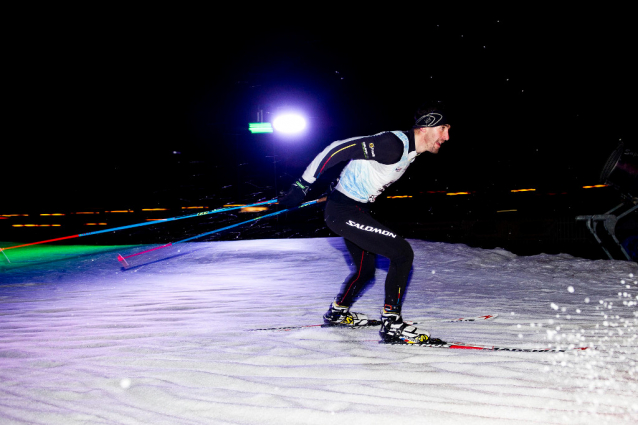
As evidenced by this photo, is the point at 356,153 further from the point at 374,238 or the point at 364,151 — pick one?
the point at 374,238

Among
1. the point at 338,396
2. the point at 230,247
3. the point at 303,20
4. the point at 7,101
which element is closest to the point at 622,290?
the point at 338,396

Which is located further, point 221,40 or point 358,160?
point 221,40

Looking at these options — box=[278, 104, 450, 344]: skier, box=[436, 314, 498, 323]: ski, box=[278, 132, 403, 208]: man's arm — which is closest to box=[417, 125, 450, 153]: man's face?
box=[278, 104, 450, 344]: skier

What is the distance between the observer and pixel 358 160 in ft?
9.71

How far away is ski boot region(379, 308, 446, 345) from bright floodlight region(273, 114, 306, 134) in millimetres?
10894

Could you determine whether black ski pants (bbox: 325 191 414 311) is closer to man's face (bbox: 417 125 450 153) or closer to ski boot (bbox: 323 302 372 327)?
ski boot (bbox: 323 302 372 327)

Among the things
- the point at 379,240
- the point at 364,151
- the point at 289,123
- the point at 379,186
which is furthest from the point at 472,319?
the point at 289,123

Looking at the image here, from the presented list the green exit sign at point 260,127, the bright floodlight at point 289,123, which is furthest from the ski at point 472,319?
the bright floodlight at point 289,123

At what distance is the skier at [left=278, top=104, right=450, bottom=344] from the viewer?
9.14 ft

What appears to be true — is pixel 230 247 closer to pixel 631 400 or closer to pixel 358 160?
pixel 358 160

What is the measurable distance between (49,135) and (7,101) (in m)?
1.74

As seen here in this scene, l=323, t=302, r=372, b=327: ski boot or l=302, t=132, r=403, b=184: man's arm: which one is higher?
l=302, t=132, r=403, b=184: man's arm

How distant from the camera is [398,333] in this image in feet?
9.36

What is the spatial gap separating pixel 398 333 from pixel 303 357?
698 mm
